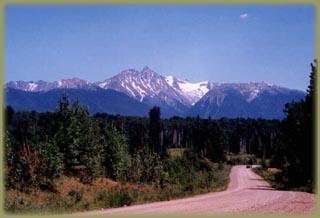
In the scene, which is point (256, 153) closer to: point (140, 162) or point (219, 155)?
point (219, 155)

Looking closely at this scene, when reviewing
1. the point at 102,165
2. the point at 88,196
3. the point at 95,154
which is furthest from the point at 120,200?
the point at 102,165

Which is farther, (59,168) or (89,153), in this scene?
(89,153)

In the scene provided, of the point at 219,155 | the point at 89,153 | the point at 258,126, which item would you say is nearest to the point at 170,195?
the point at 89,153

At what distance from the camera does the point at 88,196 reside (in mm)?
36094

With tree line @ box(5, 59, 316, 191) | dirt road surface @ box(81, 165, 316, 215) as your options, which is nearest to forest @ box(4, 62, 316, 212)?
tree line @ box(5, 59, 316, 191)

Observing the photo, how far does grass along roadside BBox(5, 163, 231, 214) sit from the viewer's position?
72.3ft

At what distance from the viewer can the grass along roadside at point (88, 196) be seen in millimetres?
22023

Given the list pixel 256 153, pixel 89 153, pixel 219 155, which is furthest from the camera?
pixel 256 153

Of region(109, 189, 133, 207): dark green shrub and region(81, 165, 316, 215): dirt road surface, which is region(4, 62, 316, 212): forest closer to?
region(109, 189, 133, 207): dark green shrub

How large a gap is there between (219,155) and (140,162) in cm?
9329

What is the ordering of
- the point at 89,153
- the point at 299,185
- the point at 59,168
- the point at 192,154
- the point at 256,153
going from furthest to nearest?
the point at 256,153, the point at 192,154, the point at 89,153, the point at 299,185, the point at 59,168

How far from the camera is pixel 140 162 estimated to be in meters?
47.3

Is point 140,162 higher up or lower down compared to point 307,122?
lower down

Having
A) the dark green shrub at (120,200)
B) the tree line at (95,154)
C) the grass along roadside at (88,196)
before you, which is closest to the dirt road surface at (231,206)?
the dark green shrub at (120,200)
